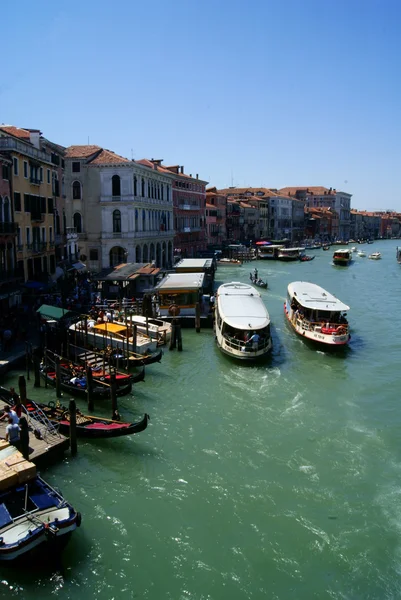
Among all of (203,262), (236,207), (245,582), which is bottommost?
(245,582)

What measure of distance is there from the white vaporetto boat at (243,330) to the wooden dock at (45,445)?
8.59 metres

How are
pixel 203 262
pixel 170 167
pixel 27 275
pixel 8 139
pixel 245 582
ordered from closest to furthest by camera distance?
1. pixel 245 582
2. pixel 8 139
3. pixel 27 275
4. pixel 203 262
5. pixel 170 167

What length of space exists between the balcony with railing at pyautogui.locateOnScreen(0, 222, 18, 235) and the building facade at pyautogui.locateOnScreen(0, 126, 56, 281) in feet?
2.89

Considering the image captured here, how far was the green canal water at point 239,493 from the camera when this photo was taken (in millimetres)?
8953

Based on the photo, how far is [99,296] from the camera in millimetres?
27891

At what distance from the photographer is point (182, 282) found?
26938 millimetres

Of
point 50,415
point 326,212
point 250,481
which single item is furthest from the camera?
point 326,212

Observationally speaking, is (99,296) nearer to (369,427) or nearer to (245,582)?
(369,427)

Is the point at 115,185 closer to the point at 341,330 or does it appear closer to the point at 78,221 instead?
the point at 78,221

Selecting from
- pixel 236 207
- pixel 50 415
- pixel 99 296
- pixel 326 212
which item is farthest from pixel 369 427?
pixel 326 212

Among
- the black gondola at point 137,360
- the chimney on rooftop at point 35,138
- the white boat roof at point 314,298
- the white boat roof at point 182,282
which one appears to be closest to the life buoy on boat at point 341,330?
the white boat roof at point 314,298

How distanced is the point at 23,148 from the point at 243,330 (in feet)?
41.6

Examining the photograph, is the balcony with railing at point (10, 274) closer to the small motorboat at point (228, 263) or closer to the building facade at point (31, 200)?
the building facade at point (31, 200)

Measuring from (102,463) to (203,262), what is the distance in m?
24.7
